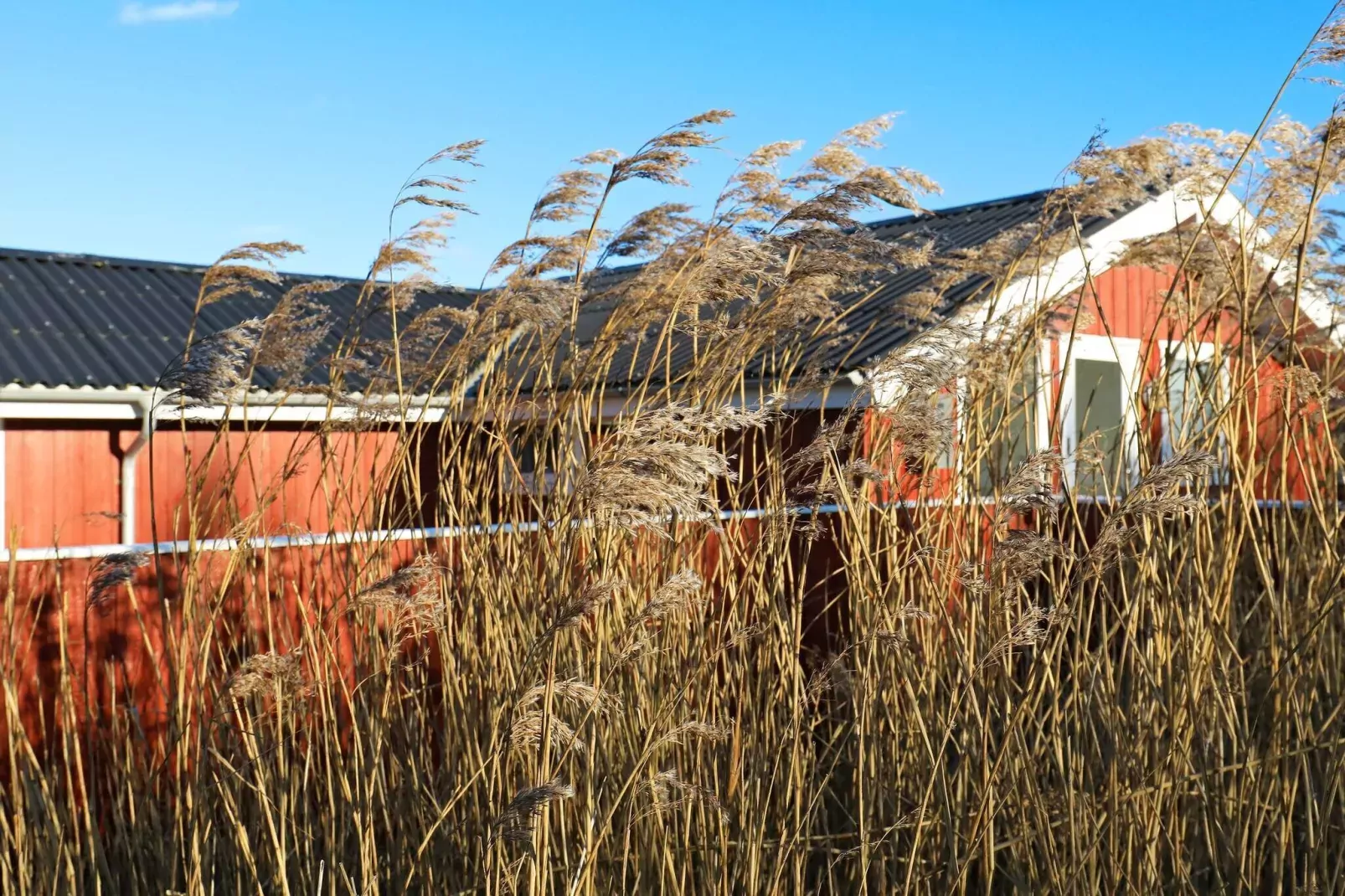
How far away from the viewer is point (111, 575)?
7.93ft

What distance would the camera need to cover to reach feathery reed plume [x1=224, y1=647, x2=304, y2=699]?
84.6 inches

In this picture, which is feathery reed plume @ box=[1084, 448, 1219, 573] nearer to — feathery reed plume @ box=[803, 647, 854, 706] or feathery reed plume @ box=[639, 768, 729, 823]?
feathery reed plume @ box=[803, 647, 854, 706]

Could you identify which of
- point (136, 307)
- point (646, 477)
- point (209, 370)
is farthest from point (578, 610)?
point (136, 307)

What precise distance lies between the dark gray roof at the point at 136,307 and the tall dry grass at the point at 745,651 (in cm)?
489

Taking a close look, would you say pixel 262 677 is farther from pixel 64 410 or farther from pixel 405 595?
pixel 64 410

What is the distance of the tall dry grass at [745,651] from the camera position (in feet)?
6.98

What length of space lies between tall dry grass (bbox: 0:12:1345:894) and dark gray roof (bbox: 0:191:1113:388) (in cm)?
489

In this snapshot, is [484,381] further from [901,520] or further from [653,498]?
[901,520]

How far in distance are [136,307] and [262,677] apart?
9.56 metres

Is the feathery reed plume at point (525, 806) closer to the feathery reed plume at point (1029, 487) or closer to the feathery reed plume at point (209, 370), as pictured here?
the feathery reed plume at point (1029, 487)

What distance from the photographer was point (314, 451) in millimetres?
10242

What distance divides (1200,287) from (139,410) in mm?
7561

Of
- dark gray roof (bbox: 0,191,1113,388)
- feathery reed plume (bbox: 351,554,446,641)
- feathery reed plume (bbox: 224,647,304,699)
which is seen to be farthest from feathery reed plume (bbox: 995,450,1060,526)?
dark gray roof (bbox: 0,191,1113,388)

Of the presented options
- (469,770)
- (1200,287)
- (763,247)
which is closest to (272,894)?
(469,770)
